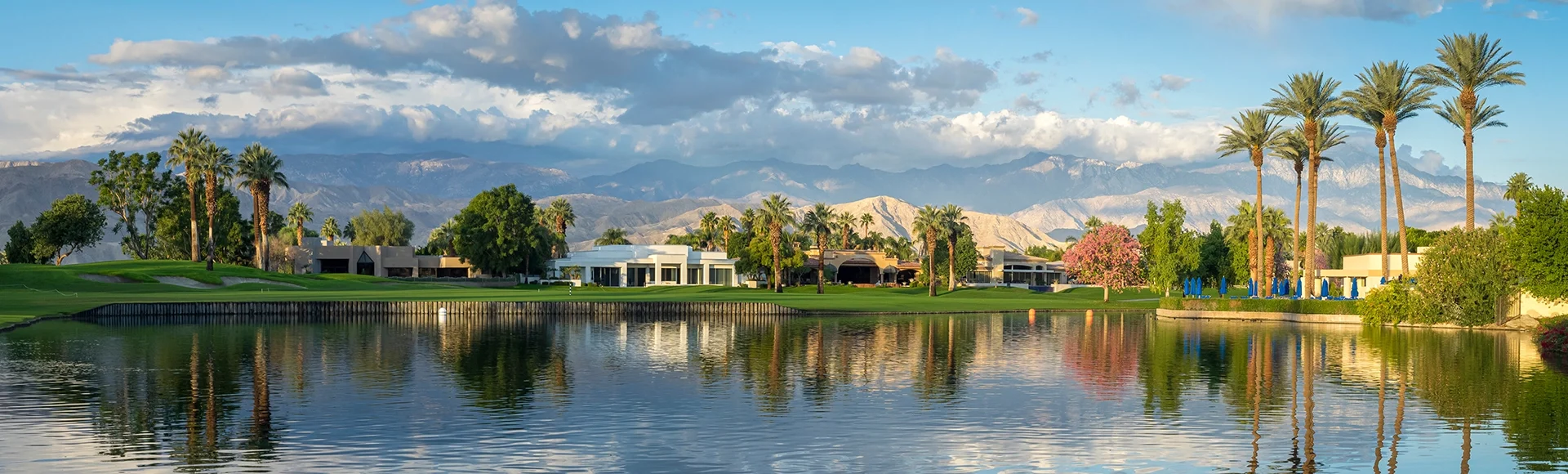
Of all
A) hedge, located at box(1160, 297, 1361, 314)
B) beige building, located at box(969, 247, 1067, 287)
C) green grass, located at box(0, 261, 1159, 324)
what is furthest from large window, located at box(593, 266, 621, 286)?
hedge, located at box(1160, 297, 1361, 314)

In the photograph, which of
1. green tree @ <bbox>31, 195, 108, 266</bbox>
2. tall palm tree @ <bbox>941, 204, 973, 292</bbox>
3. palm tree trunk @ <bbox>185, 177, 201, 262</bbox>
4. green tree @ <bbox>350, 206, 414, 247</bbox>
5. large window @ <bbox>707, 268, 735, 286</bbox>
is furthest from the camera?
green tree @ <bbox>350, 206, 414, 247</bbox>

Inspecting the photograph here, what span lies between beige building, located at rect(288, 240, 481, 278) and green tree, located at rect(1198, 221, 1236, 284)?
80.3 meters

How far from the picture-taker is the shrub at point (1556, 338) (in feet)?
143

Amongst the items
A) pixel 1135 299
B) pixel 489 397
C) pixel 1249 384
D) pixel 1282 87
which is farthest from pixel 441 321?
pixel 1135 299

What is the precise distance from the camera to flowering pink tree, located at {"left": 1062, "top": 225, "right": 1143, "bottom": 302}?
3664 inches

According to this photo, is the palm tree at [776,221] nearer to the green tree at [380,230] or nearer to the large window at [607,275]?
the large window at [607,275]

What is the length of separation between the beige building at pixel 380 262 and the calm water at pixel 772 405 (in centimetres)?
9991

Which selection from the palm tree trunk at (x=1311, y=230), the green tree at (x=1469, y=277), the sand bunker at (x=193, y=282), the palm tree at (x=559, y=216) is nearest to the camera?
the green tree at (x=1469, y=277)

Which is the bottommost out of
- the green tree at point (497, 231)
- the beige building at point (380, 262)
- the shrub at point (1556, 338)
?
the shrub at point (1556, 338)

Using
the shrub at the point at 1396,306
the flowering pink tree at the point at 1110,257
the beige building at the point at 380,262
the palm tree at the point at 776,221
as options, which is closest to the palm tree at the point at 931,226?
the palm tree at the point at 776,221

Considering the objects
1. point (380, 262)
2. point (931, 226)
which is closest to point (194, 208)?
point (380, 262)

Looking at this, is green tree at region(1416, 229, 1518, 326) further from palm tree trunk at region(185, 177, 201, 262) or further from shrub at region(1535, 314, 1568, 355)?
palm tree trunk at region(185, 177, 201, 262)

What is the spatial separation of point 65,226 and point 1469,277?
111 m

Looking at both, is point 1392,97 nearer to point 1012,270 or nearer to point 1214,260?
point 1214,260
